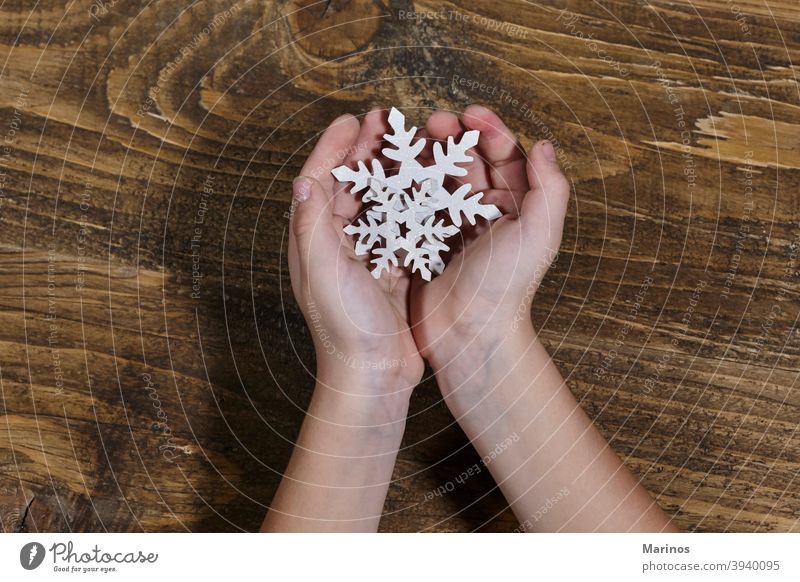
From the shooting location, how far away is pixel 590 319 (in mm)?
862

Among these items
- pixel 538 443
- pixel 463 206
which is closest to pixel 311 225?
pixel 463 206

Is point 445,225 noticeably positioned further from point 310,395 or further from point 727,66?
point 727,66

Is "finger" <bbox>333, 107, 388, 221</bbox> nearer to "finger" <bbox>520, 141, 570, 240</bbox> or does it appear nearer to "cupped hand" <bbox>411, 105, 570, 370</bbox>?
"cupped hand" <bbox>411, 105, 570, 370</bbox>

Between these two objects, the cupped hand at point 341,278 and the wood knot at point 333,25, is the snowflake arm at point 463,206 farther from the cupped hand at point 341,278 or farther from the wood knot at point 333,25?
the wood knot at point 333,25

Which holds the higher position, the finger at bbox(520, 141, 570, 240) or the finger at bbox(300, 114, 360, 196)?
the finger at bbox(300, 114, 360, 196)

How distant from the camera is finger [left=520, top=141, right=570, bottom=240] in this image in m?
0.76

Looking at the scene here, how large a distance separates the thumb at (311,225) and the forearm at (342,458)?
14 centimetres

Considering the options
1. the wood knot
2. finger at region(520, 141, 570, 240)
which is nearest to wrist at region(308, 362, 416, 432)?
finger at region(520, 141, 570, 240)

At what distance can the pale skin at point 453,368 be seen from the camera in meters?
0.79

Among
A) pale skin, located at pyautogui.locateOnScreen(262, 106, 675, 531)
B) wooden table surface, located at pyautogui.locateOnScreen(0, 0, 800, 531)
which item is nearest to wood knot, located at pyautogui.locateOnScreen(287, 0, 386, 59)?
wooden table surface, located at pyautogui.locateOnScreen(0, 0, 800, 531)

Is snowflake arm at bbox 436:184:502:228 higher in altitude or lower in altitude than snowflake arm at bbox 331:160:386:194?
lower

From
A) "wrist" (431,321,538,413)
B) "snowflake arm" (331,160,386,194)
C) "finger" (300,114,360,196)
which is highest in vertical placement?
"finger" (300,114,360,196)

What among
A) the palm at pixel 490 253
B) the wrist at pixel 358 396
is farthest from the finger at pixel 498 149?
the wrist at pixel 358 396

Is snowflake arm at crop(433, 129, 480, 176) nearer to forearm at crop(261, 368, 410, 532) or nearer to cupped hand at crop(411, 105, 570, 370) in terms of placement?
cupped hand at crop(411, 105, 570, 370)
